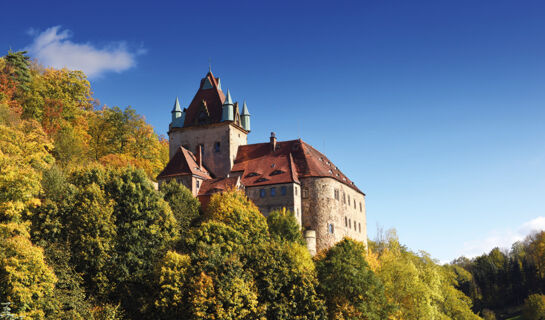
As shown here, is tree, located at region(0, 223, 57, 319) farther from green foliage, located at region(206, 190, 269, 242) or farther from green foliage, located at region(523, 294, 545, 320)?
green foliage, located at region(523, 294, 545, 320)

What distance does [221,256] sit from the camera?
44750mm

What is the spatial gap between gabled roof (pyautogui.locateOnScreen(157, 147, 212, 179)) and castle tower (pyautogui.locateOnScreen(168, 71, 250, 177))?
4.39 m

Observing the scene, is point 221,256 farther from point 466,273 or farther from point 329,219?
point 466,273

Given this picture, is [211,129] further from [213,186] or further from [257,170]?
[213,186]

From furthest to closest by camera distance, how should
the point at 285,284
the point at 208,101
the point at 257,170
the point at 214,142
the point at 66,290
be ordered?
the point at 208,101 < the point at 214,142 < the point at 257,170 < the point at 285,284 < the point at 66,290

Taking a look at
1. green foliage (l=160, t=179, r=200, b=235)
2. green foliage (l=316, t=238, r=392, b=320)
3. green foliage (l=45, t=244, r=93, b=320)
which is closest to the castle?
green foliage (l=160, t=179, r=200, b=235)

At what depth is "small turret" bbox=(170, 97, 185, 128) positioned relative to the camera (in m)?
74.0

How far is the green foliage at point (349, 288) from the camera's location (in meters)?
46.6

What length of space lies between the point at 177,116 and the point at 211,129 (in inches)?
232

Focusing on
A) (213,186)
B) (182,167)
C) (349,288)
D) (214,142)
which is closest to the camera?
(349,288)

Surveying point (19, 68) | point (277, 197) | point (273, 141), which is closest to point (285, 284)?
point (277, 197)

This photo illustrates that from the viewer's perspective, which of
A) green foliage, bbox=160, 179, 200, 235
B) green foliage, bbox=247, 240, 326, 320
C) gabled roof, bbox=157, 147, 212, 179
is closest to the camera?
green foliage, bbox=247, 240, 326, 320

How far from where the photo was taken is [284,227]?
56844mm

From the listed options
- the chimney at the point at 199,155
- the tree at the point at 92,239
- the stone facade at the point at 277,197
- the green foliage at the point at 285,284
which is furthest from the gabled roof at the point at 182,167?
the tree at the point at 92,239
